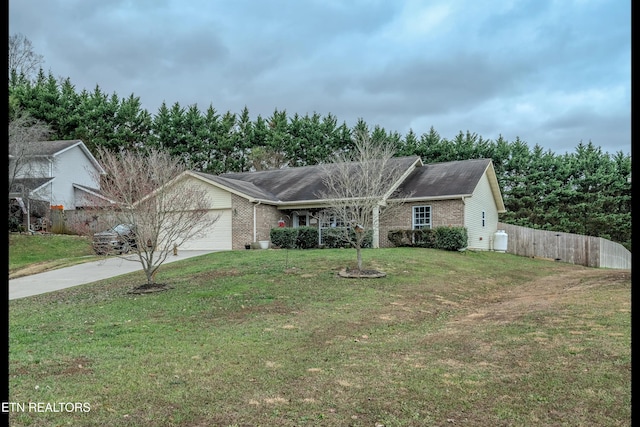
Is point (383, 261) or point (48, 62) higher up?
point (48, 62)

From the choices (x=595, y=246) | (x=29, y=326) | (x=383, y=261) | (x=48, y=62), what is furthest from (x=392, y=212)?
(x=48, y=62)

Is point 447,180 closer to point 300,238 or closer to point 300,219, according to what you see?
point 300,219

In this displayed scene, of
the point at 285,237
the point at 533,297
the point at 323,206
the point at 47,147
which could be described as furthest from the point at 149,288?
the point at 47,147

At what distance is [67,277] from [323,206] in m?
11.8

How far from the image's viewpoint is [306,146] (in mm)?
44375

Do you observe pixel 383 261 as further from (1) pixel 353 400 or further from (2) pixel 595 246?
(2) pixel 595 246

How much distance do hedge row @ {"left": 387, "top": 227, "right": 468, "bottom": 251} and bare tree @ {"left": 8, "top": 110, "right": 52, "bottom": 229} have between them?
59.8ft

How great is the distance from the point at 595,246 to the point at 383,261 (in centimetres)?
1429

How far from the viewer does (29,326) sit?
27.9 feet

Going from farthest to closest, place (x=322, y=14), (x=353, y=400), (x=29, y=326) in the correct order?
1. (x=29, y=326)
2. (x=353, y=400)
3. (x=322, y=14)

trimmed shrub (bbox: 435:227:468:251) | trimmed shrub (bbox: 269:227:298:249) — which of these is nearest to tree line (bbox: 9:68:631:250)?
trimmed shrub (bbox: 269:227:298:249)

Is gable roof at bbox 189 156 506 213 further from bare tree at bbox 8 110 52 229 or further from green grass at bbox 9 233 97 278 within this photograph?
bare tree at bbox 8 110 52 229

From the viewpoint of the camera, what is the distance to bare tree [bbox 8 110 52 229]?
24.2 metres

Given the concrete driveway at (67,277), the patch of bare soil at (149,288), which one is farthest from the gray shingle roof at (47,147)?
the patch of bare soil at (149,288)
